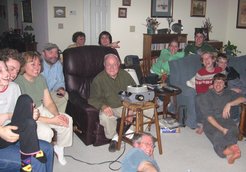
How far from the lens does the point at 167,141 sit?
3.20 metres

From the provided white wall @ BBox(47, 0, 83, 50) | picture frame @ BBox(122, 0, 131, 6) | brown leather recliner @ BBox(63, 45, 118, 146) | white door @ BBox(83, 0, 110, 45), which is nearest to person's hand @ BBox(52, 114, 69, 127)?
brown leather recliner @ BBox(63, 45, 118, 146)

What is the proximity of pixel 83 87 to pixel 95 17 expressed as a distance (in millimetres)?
3066

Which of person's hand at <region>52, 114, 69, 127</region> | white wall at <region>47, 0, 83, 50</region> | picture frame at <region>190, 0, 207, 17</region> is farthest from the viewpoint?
picture frame at <region>190, 0, 207, 17</region>

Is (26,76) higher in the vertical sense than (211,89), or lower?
higher

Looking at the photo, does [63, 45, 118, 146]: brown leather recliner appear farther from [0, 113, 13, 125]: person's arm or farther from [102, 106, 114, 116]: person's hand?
[0, 113, 13, 125]: person's arm

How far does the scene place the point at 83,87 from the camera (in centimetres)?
329

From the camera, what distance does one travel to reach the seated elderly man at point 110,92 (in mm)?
2908

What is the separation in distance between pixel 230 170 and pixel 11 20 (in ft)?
23.3

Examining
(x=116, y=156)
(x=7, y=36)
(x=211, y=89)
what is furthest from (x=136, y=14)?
(x=116, y=156)

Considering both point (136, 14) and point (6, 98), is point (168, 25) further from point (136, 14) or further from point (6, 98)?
point (6, 98)

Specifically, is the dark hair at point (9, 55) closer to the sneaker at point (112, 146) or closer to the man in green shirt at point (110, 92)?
the man in green shirt at point (110, 92)

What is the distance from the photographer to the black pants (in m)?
1.77

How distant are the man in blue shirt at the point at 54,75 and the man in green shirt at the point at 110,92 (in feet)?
1.05

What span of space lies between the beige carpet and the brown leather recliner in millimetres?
157
